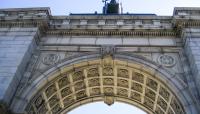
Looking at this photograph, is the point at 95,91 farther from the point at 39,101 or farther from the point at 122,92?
the point at 39,101

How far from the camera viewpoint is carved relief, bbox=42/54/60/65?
19.9 metres

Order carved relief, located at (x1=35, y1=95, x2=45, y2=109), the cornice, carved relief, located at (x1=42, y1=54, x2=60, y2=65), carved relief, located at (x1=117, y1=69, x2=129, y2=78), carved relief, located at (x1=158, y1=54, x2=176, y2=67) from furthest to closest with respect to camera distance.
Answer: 1. the cornice
2. carved relief, located at (x1=117, y1=69, x2=129, y2=78)
3. carved relief, located at (x1=42, y1=54, x2=60, y2=65)
4. carved relief, located at (x1=35, y1=95, x2=45, y2=109)
5. carved relief, located at (x1=158, y1=54, x2=176, y2=67)

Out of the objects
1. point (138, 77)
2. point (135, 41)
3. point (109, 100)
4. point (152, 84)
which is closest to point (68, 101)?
point (109, 100)

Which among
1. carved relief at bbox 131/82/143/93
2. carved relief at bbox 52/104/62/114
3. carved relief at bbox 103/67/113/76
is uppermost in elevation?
carved relief at bbox 103/67/113/76

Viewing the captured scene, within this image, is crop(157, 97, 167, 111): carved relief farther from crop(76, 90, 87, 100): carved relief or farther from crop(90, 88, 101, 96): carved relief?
crop(76, 90, 87, 100): carved relief

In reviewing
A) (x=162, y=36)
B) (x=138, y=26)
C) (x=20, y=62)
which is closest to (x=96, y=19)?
(x=138, y=26)

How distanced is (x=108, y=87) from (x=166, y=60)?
4907 millimetres

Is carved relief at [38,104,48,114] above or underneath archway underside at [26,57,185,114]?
underneath

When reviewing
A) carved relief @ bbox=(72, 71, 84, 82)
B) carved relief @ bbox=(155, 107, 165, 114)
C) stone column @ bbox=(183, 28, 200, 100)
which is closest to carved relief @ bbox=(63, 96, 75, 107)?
carved relief @ bbox=(72, 71, 84, 82)

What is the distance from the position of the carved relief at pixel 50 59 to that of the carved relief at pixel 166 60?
6467mm

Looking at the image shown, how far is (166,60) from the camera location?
763 inches

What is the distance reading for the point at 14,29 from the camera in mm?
21547

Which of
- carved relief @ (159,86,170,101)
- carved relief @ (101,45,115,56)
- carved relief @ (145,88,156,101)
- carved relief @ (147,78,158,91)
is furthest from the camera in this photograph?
carved relief @ (145,88,156,101)

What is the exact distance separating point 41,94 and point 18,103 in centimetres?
205
